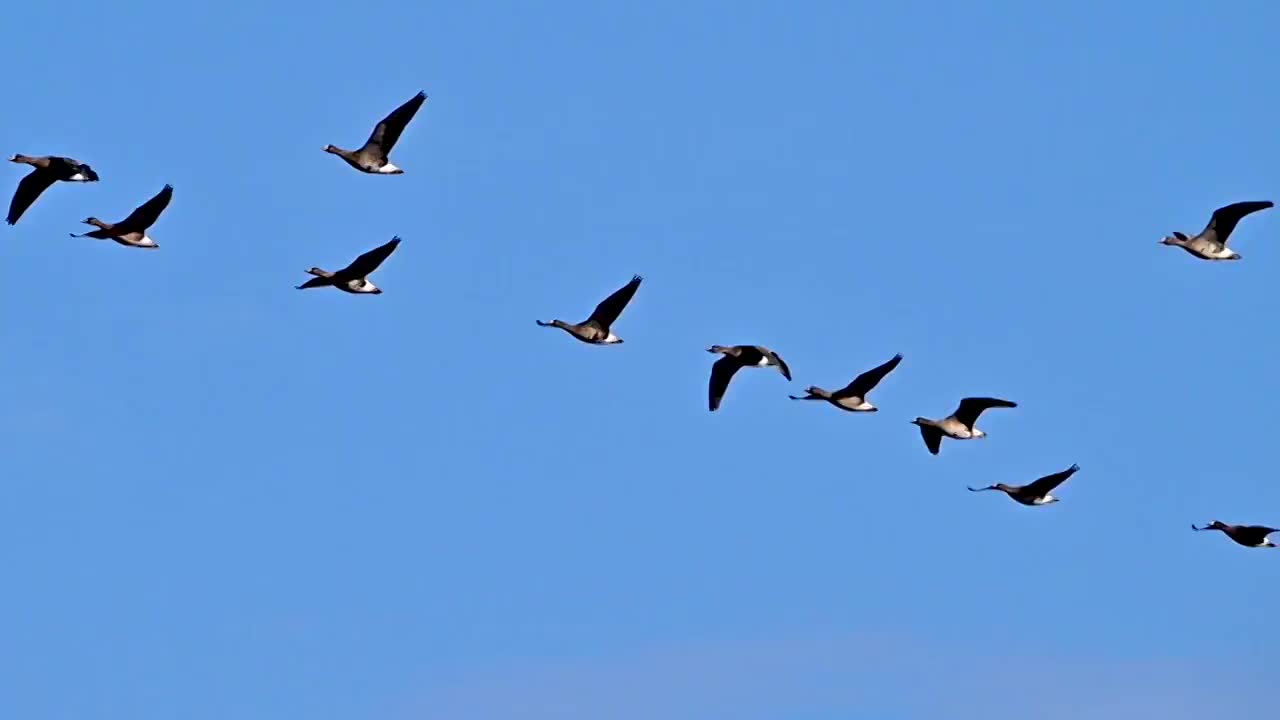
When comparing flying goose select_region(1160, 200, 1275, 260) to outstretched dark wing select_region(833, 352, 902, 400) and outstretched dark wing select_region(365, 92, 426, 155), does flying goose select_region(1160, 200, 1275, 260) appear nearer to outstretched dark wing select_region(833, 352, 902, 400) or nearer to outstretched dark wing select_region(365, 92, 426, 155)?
outstretched dark wing select_region(833, 352, 902, 400)

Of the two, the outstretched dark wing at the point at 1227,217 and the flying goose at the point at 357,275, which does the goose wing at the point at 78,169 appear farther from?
the outstretched dark wing at the point at 1227,217

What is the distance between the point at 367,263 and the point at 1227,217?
14616 millimetres

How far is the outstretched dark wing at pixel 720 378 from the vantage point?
132 feet

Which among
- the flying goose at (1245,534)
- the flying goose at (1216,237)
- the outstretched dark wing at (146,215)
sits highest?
the flying goose at (1216,237)

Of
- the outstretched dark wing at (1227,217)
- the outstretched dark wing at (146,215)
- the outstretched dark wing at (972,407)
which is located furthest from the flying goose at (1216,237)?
the outstretched dark wing at (146,215)

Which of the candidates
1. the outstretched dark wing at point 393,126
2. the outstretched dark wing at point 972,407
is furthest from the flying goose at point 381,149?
the outstretched dark wing at point 972,407

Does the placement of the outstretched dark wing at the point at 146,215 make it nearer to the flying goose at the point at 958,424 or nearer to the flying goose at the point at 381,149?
the flying goose at the point at 381,149

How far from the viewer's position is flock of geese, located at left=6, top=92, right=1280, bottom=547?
3759 cm

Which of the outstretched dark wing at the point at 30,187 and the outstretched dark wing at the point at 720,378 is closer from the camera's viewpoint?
the outstretched dark wing at the point at 30,187

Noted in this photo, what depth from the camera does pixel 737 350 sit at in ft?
129

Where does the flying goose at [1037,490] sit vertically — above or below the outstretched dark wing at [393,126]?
below

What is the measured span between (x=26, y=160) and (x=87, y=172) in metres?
1.33

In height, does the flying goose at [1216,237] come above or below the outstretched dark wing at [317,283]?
above

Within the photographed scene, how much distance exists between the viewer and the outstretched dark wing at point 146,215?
1471 inches
